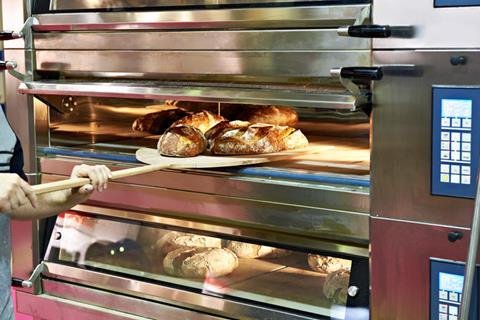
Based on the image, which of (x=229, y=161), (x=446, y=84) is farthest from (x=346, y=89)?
(x=229, y=161)

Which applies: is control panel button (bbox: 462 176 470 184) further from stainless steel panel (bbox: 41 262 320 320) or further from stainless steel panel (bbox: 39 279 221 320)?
stainless steel panel (bbox: 39 279 221 320)

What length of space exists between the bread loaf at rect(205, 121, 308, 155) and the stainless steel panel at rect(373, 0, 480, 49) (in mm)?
546

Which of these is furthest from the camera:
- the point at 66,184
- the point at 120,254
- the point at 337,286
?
the point at 120,254

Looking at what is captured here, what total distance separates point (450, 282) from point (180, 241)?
2.85 ft

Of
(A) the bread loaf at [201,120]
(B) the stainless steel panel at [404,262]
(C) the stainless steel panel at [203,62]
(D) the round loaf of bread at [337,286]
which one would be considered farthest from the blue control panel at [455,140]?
(A) the bread loaf at [201,120]

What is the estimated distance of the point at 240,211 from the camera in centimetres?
225

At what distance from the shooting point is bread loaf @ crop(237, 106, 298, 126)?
2.66 meters

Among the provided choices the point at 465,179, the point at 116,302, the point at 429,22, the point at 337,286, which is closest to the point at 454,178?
the point at 465,179

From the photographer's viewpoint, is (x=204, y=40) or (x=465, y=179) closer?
(x=465, y=179)

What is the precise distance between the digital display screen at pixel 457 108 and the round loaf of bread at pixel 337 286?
0.53 metres

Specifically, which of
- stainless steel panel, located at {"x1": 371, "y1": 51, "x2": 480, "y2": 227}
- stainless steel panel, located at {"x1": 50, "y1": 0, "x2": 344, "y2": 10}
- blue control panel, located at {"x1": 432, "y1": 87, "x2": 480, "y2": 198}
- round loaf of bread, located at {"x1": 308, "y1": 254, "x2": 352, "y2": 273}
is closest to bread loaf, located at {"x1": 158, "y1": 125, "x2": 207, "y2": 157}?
stainless steel panel, located at {"x1": 50, "y1": 0, "x2": 344, "y2": 10}

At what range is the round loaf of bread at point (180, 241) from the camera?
8.00 feet

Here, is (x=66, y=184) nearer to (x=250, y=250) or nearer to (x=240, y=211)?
(x=240, y=211)

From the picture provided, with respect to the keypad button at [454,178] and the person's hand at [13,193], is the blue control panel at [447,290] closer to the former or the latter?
the keypad button at [454,178]
